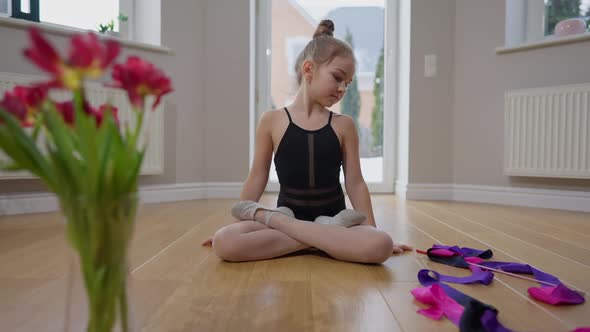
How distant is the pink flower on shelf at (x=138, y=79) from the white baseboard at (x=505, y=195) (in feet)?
9.03

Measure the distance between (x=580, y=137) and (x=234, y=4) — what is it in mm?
2314

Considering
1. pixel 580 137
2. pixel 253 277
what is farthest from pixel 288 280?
pixel 580 137

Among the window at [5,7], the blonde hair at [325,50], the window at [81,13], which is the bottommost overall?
the blonde hair at [325,50]

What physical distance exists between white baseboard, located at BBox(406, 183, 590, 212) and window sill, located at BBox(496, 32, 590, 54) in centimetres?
86

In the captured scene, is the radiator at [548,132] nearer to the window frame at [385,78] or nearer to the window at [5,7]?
the window frame at [385,78]

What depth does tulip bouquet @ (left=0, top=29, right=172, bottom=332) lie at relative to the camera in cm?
35

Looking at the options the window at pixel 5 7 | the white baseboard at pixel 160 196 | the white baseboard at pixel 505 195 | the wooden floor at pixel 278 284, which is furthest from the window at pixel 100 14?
the white baseboard at pixel 505 195

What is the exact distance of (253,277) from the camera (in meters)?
1.06

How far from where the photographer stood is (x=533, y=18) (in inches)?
114

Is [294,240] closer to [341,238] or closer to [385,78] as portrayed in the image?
[341,238]

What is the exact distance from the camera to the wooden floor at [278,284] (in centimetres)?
77

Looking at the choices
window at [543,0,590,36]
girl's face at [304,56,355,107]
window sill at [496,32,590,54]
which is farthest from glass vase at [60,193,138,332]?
window at [543,0,590,36]

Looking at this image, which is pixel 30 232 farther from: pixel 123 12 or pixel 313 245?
pixel 123 12

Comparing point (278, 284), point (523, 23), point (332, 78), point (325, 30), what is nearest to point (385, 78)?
point (523, 23)
